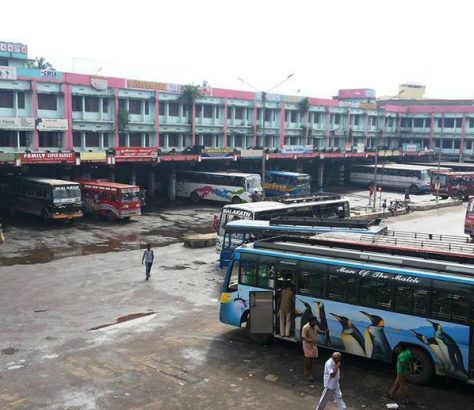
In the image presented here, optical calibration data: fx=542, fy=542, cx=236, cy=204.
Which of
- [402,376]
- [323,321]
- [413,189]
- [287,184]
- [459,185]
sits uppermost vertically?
[459,185]

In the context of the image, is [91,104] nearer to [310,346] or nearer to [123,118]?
[123,118]

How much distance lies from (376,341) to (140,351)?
5680mm

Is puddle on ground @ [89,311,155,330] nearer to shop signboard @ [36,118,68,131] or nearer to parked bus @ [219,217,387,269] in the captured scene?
parked bus @ [219,217,387,269]


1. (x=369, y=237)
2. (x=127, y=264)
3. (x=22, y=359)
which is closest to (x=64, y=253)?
(x=127, y=264)

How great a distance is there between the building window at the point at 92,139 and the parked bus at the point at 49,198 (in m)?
8.15

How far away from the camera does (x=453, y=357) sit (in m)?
11.1

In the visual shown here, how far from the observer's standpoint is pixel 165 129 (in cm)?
4894

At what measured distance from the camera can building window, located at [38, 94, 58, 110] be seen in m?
40.1

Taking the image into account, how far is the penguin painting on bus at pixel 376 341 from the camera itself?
11945mm

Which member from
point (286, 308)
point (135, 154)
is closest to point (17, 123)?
point (135, 154)

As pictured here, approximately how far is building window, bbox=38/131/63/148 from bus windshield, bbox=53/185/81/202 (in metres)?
8.32

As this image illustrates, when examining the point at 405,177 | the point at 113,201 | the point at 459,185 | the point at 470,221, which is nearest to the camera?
the point at 470,221

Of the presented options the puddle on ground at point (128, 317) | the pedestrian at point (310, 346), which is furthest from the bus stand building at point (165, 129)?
the pedestrian at point (310, 346)

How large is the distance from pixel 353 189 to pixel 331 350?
49718mm
